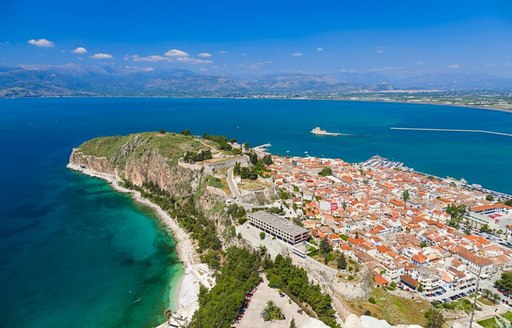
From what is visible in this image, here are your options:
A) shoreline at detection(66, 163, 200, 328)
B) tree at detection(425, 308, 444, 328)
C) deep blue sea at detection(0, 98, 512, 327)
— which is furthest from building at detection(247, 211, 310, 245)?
tree at detection(425, 308, 444, 328)

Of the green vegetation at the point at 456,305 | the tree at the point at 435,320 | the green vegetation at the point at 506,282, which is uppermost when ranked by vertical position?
the tree at the point at 435,320

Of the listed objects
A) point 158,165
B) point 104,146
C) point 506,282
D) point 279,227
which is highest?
point 104,146

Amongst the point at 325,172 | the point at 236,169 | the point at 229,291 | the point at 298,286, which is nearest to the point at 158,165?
the point at 236,169

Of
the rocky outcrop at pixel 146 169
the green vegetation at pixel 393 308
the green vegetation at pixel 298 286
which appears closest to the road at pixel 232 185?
the rocky outcrop at pixel 146 169

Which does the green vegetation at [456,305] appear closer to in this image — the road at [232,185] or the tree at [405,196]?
the tree at [405,196]

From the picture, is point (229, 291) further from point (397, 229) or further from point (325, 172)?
point (325, 172)

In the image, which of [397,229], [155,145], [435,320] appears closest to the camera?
[435,320]

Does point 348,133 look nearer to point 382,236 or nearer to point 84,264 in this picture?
point 382,236
